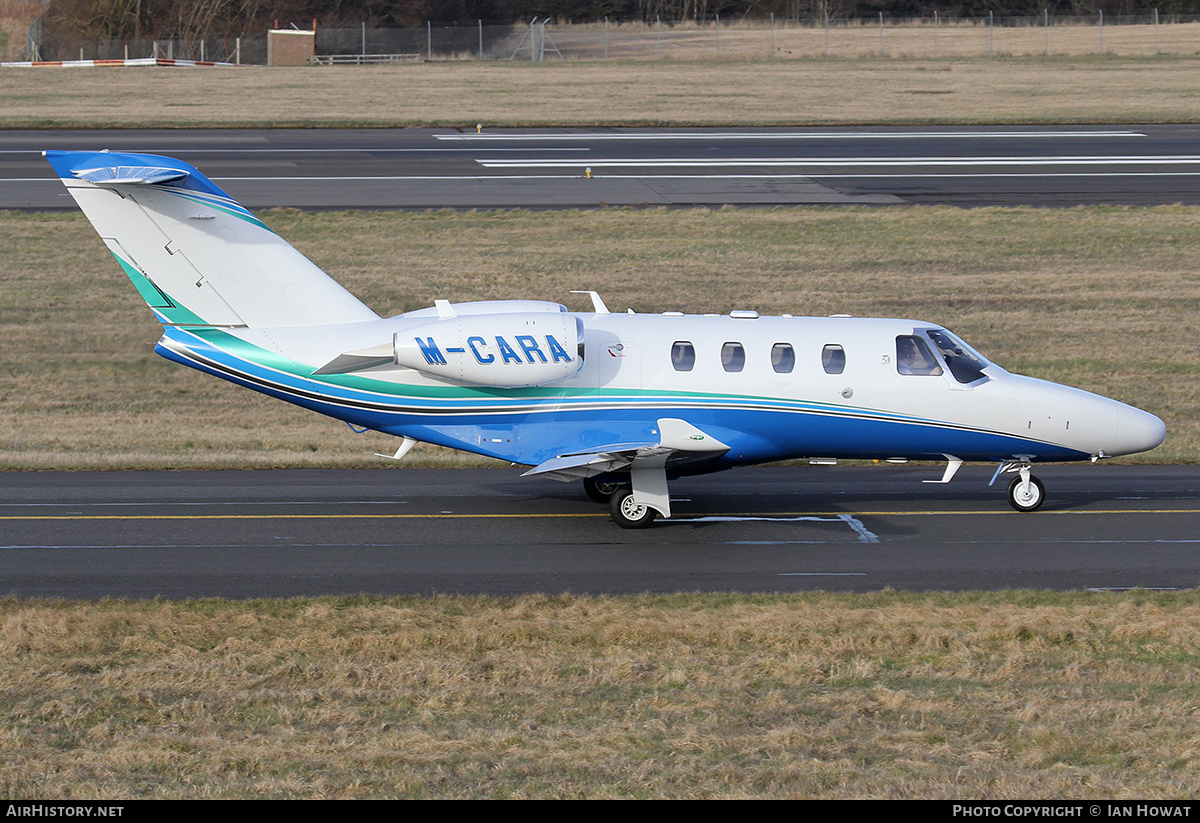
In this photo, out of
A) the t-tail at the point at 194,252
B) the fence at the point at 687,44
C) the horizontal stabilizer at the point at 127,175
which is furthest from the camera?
the fence at the point at 687,44

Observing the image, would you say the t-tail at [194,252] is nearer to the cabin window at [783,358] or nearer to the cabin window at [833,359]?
the cabin window at [783,358]

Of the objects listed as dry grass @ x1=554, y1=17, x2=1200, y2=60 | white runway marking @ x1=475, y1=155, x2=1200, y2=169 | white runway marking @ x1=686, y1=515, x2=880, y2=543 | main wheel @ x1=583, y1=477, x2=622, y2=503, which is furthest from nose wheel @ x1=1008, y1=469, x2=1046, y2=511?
dry grass @ x1=554, y1=17, x2=1200, y2=60

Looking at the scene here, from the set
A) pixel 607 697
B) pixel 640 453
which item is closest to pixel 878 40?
pixel 640 453

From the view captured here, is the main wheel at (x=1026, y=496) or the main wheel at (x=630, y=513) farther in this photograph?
the main wheel at (x=1026, y=496)

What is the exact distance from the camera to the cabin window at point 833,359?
18891 millimetres

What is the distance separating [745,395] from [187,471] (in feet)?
33.5

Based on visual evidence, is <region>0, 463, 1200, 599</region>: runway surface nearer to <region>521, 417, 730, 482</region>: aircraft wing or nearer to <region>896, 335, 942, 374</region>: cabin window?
<region>521, 417, 730, 482</region>: aircraft wing

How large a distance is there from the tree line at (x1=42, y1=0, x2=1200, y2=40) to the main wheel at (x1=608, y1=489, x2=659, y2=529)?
70047 mm

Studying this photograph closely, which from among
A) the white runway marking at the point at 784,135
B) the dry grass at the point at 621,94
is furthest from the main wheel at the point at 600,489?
the dry grass at the point at 621,94

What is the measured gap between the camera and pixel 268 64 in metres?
77.9

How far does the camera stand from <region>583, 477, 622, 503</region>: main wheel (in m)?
20.1

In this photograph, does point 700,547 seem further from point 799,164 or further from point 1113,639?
point 799,164

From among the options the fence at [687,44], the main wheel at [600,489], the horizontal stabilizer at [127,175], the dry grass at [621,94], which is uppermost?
the fence at [687,44]

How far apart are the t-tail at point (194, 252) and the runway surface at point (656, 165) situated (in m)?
22.3
